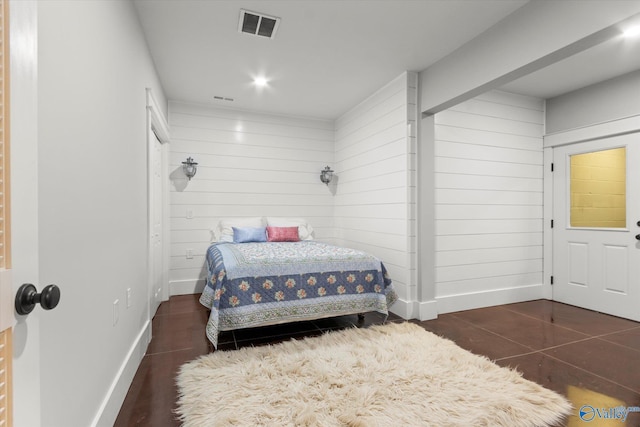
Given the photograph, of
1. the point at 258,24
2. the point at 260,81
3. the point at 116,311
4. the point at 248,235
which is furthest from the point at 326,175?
the point at 116,311

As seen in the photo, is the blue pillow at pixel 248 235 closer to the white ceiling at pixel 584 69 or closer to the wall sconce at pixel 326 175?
the wall sconce at pixel 326 175

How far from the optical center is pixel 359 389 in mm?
1914

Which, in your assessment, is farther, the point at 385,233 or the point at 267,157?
the point at 267,157

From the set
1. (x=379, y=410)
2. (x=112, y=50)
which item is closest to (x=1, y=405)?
(x=379, y=410)

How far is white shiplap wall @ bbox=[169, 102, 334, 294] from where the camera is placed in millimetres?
4273

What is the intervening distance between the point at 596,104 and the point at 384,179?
2573mm

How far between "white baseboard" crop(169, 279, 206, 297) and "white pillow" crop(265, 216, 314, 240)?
126 cm

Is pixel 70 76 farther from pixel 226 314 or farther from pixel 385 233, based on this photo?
pixel 385 233

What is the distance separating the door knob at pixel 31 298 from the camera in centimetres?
68

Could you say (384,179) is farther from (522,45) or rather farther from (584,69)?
(584,69)

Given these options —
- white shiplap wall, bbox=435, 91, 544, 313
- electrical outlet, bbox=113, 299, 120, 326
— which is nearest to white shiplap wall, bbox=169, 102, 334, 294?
white shiplap wall, bbox=435, 91, 544, 313

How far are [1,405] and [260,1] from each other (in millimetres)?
2538

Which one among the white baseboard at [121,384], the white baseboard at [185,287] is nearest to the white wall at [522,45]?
the white baseboard at [121,384]

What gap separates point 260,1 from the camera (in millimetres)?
2262
